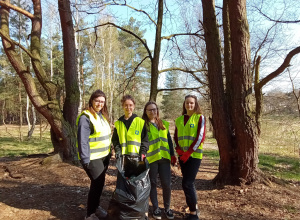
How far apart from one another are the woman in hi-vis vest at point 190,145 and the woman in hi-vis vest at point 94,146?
1140mm

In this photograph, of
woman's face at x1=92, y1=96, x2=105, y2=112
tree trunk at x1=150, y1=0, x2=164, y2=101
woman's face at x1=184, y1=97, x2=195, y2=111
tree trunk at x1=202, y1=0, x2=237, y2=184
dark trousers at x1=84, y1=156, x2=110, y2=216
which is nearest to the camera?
dark trousers at x1=84, y1=156, x2=110, y2=216

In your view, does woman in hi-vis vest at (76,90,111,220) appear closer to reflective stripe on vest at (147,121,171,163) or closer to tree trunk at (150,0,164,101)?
reflective stripe on vest at (147,121,171,163)

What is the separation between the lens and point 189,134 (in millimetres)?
3301

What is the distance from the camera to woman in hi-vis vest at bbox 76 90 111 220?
2.77 metres

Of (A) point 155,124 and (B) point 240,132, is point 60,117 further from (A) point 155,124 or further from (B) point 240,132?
(B) point 240,132

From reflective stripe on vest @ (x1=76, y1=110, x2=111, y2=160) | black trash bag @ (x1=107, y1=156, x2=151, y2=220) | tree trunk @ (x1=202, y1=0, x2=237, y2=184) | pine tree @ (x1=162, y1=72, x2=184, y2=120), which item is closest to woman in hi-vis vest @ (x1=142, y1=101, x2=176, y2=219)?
black trash bag @ (x1=107, y1=156, x2=151, y2=220)

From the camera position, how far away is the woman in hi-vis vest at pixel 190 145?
315 cm

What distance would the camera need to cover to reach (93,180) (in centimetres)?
292

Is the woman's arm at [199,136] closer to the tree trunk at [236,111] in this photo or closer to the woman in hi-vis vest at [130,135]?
the woman in hi-vis vest at [130,135]

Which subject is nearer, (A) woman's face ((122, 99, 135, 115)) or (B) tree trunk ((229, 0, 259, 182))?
(A) woman's face ((122, 99, 135, 115))

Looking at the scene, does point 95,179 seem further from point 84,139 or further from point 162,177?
point 162,177

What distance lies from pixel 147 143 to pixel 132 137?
0.26 metres

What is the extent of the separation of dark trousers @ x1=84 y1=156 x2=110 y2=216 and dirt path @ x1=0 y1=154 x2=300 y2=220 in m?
0.39

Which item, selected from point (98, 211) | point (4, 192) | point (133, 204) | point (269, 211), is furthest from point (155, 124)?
point (4, 192)
